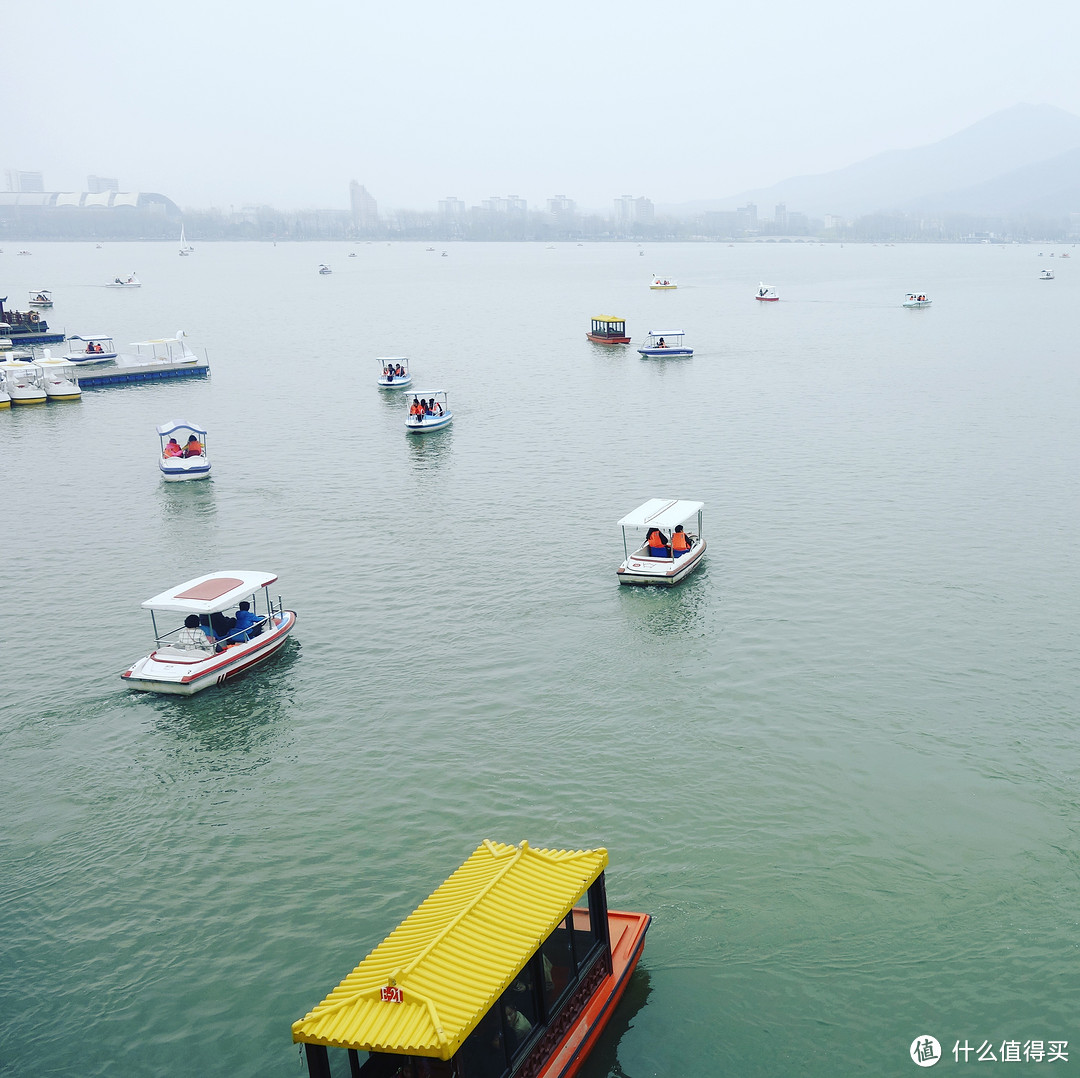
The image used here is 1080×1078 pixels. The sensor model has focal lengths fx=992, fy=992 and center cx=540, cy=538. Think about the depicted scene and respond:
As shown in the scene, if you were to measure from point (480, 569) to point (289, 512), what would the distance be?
50.6 feet

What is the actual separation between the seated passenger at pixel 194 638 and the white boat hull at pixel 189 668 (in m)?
0.26

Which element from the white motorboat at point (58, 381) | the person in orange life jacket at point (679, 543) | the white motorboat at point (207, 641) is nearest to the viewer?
the white motorboat at point (207, 641)

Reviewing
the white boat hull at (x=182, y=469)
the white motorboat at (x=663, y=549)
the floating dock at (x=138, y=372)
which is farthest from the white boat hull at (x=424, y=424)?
the floating dock at (x=138, y=372)

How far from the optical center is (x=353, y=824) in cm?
2644

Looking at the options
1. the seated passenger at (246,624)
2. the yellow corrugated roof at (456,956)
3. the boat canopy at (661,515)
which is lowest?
the seated passenger at (246,624)

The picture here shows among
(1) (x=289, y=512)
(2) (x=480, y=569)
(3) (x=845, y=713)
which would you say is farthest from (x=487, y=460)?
(3) (x=845, y=713)

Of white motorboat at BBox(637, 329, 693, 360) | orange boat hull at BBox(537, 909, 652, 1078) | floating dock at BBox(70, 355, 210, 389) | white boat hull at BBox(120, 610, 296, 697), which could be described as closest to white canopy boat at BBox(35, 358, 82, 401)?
floating dock at BBox(70, 355, 210, 389)

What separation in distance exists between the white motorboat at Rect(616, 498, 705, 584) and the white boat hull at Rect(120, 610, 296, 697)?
621 inches

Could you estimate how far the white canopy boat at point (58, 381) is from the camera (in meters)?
94.0

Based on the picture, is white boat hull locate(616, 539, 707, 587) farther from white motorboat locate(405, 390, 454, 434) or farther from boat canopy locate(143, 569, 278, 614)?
white motorboat locate(405, 390, 454, 434)

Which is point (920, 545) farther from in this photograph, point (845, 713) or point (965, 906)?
point (965, 906)

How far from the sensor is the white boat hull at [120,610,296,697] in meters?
33.6

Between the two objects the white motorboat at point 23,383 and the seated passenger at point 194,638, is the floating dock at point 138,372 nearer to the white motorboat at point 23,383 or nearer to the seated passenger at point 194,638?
the white motorboat at point 23,383

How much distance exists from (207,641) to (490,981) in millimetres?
23033
